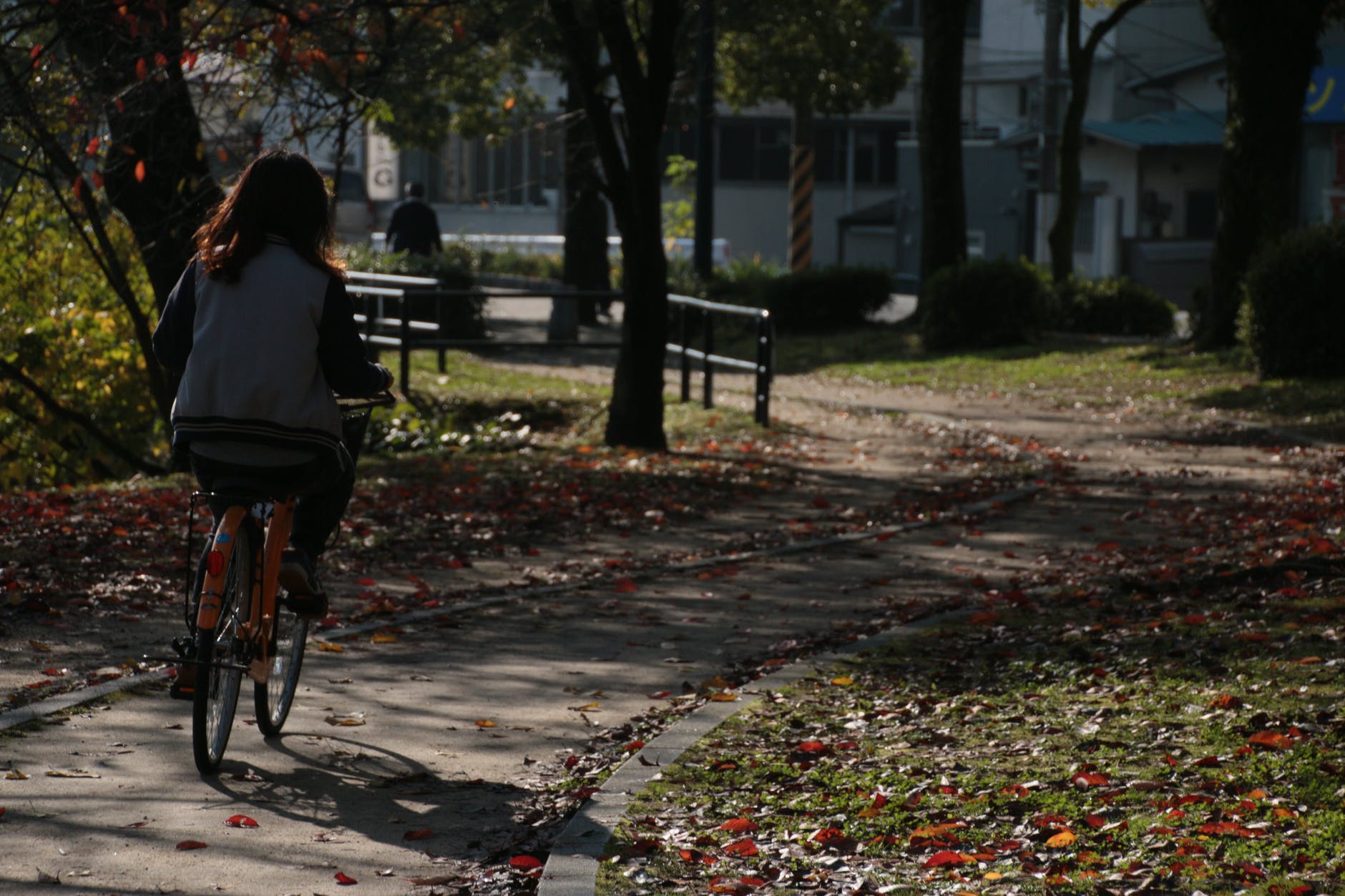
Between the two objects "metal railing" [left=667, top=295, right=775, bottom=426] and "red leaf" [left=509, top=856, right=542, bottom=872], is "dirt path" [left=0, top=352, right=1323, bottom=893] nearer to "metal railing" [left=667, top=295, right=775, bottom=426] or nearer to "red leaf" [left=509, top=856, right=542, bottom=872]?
"red leaf" [left=509, top=856, right=542, bottom=872]

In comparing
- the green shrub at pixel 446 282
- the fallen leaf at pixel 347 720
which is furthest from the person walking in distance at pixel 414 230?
the fallen leaf at pixel 347 720

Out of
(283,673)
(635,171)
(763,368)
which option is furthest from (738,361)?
(283,673)

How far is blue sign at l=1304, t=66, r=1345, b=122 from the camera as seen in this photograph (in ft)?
124

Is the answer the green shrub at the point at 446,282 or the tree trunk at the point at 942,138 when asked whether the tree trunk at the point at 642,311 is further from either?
the tree trunk at the point at 942,138

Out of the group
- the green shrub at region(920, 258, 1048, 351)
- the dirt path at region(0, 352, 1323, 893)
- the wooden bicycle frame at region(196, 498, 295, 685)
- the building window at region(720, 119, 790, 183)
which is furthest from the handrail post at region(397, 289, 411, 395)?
the building window at region(720, 119, 790, 183)

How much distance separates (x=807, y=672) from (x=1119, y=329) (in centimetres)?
2127

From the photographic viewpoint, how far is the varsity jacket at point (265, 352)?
16.5ft

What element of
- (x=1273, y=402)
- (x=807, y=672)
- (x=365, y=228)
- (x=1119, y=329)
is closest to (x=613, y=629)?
(x=807, y=672)

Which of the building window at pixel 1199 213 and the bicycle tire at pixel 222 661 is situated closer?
the bicycle tire at pixel 222 661

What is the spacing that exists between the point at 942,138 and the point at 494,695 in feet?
66.0

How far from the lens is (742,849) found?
15.8 feet

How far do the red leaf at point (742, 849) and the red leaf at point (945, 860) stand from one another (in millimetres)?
489

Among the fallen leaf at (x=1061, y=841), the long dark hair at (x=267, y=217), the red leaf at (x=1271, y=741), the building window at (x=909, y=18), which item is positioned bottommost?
the fallen leaf at (x=1061, y=841)

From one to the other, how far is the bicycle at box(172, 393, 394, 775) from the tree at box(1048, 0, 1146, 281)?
79.2 feet
